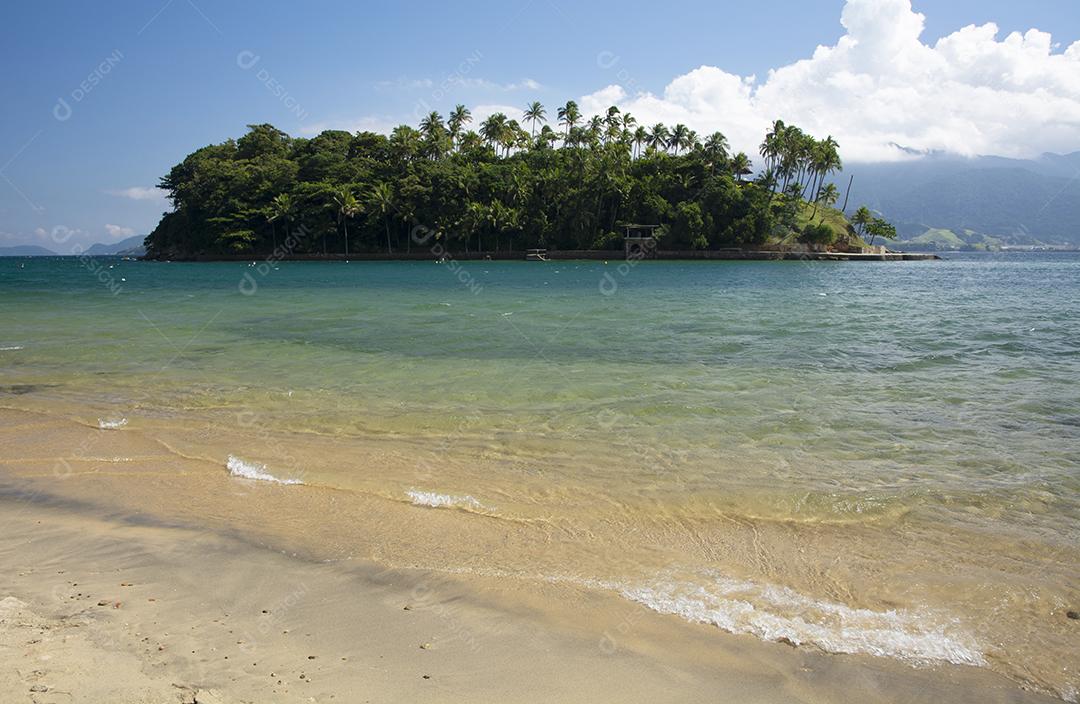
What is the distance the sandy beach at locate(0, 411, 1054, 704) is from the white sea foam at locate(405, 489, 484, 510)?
135 cm

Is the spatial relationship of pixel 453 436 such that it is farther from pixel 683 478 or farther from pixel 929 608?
pixel 929 608

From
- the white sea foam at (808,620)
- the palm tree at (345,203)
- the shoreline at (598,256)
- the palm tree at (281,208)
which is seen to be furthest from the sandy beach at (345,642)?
the palm tree at (281,208)

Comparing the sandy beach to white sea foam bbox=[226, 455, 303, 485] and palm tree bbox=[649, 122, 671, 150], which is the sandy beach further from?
palm tree bbox=[649, 122, 671, 150]

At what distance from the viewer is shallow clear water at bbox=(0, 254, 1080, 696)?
4.67 meters

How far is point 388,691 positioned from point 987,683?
129 inches

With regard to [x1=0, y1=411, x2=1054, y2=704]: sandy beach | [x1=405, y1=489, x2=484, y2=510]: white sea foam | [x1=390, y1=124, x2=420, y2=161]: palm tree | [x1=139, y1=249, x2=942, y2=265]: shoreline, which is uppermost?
[x1=390, y1=124, x2=420, y2=161]: palm tree

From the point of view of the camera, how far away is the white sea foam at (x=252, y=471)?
7.07m

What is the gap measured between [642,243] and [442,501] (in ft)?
314

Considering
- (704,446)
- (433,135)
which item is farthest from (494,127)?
(704,446)

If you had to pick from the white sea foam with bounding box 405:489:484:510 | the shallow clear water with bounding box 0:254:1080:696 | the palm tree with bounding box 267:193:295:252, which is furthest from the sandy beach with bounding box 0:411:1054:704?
the palm tree with bounding box 267:193:295:252

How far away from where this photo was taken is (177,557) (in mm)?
4996

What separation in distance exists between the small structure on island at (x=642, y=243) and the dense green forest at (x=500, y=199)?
1.82 meters

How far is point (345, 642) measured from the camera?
3.76m

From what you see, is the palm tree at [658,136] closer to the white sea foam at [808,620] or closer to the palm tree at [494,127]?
the palm tree at [494,127]
